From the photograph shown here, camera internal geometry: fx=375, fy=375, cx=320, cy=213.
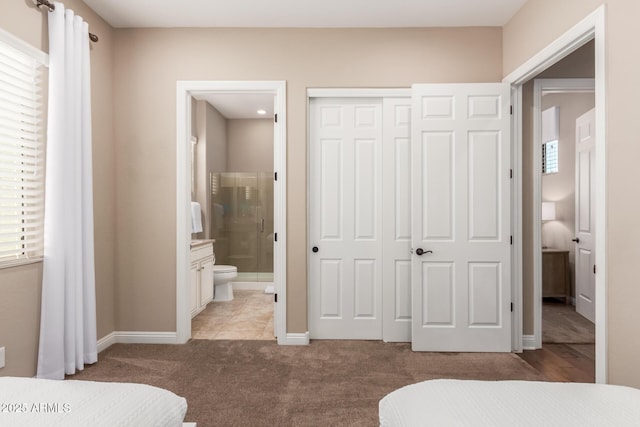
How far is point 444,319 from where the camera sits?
318 cm

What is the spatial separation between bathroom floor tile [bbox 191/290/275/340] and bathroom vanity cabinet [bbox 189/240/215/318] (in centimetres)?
15

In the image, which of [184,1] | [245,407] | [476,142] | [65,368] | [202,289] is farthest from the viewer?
[202,289]

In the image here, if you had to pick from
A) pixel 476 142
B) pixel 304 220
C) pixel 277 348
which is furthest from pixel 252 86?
pixel 277 348

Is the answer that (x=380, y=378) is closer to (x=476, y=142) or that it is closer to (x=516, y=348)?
(x=516, y=348)

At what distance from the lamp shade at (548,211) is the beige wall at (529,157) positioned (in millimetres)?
2254

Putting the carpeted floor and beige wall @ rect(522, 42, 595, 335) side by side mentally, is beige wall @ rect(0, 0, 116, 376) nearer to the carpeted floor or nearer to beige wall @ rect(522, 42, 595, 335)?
the carpeted floor

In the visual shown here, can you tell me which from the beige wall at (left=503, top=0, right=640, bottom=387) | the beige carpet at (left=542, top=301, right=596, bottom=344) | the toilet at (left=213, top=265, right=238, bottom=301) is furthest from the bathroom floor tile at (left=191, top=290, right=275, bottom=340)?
the beige carpet at (left=542, top=301, right=596, bottom=344)

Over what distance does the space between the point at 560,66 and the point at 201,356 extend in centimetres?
394

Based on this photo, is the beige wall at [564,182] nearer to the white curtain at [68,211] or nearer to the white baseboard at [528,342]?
the white baseboard at [528,342]

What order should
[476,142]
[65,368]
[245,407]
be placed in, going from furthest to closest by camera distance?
[476,142] → [65,368] → [245,407]

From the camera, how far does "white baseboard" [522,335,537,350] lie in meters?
3.27

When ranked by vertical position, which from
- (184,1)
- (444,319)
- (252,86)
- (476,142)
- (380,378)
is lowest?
(380,378)

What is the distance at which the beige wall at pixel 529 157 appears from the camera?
3.22 meters

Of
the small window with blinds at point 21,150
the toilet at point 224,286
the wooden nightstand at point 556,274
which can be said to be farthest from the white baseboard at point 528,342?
the small window with blinds at point 21,150
